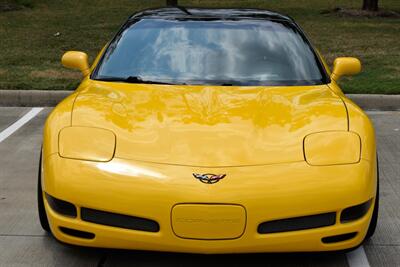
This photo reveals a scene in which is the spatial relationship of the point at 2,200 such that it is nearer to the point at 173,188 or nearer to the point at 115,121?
the point at 115,121

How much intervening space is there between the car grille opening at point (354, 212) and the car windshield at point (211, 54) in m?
1.22

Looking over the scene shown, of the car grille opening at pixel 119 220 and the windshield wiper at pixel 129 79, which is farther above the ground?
the windshield wiper at pixel 129 79

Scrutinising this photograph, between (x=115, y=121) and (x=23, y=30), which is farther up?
(x=115, y=121)

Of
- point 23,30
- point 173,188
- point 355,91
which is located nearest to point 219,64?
point 173,188

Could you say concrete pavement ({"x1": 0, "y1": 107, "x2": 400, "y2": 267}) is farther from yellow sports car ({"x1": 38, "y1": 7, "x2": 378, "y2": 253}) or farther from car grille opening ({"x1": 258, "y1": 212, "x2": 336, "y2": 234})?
car grille opening ({"x1": 258, "y1": 212, "x2": 336, "y2": 234})

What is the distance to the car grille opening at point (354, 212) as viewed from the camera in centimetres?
310

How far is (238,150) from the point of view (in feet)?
10.4

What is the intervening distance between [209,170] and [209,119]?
1.66 ft

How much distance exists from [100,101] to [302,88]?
4.29ft

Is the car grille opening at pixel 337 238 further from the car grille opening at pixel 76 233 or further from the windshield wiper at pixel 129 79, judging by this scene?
Result: the windshield wiper at pixel 129 79

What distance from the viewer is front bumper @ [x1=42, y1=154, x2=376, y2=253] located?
2.95 metres

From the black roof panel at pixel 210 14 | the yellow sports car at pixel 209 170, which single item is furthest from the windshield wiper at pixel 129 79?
the black roof panel at pixel 210 14

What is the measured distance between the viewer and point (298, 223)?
3.03 metres

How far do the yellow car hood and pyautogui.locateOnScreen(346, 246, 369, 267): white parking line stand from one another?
76 cm
